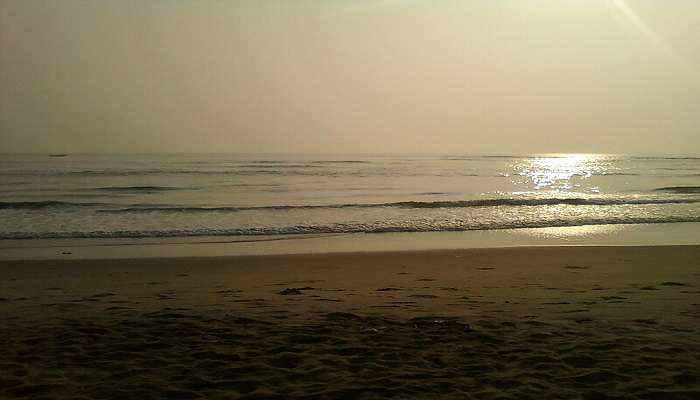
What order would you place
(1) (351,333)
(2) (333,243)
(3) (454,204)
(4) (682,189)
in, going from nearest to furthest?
1. (1) (351,333)
2. (2) (333,243)
3. (3) (454,204)
4. (4) (682,189)

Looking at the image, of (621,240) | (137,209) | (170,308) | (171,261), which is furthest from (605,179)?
(170,308)

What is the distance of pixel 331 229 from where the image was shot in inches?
683

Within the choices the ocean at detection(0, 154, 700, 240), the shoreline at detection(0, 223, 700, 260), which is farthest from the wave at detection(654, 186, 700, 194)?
the shoreline at detection(0, 223, 700, 260)

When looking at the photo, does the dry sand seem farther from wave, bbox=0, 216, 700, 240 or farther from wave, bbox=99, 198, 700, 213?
wave, bbox=99, 198, 700, 213

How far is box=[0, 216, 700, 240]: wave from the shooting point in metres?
16.0

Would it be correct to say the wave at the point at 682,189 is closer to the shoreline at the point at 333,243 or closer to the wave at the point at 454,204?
the wave at the point at 454,204

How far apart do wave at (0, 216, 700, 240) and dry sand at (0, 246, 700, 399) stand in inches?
211

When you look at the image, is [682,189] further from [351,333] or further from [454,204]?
[351,333]

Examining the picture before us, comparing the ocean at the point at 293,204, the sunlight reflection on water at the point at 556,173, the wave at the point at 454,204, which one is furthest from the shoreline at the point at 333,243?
the sunlight reflection on water at the point at 556,173

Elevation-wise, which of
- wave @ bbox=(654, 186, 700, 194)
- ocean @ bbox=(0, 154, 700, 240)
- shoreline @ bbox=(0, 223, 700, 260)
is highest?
wave @ bbox=(654, 186, 700, 194)

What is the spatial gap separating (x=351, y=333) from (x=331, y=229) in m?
11.2

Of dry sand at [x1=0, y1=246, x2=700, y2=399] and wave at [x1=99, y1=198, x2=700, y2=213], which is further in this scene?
wave at [x1=99, y1=198, x2=700, y2=213]

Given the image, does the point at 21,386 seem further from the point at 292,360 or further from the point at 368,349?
the point at 368,349

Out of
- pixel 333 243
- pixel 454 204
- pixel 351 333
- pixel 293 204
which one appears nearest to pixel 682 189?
pixel 454 204
